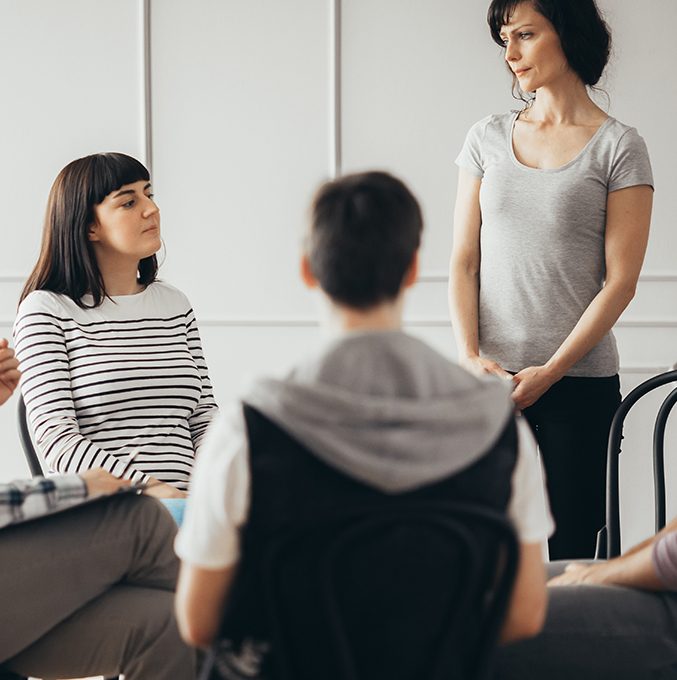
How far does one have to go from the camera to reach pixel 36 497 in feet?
4.58

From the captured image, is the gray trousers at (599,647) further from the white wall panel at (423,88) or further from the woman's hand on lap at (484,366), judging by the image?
the white wall panel at (423,88)

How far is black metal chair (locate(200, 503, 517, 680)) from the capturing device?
0.97m

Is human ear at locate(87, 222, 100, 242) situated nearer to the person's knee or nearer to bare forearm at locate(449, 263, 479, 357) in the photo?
bare forearm at locate(449, 263, 479, 357)

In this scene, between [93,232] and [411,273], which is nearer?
[411,273]

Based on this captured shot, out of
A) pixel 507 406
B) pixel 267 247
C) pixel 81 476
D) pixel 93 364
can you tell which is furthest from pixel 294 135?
pixel 507 406

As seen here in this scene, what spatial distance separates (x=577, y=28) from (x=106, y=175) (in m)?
1.00

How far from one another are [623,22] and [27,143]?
191 centimetres

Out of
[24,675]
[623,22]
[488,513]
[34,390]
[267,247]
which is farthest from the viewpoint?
[267,247]

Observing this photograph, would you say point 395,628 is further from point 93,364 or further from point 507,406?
point 93,364

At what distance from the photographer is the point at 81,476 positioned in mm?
1496

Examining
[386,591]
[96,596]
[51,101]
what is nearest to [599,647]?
[386,591]

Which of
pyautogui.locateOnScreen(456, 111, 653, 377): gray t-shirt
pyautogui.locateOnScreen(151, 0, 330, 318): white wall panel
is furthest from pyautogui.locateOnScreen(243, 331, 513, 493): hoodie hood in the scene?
pyautogui.locateOnScreen(151, 0, 330, 318): white wall panel

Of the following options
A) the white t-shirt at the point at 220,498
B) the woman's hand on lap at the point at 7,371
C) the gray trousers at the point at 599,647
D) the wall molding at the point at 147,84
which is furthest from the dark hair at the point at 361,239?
the wall molding at the point at 147,84

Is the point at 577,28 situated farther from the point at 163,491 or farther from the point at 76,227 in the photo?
the point at 163,491
